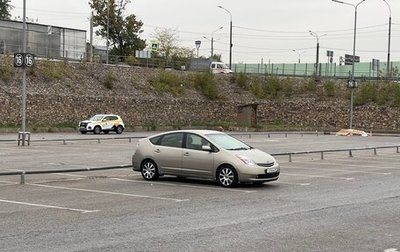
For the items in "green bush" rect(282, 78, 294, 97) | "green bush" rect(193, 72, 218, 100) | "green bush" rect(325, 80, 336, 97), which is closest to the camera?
"green bush" rect(193, 72, 218, 100)

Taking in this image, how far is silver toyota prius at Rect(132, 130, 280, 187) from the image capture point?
15.4 m

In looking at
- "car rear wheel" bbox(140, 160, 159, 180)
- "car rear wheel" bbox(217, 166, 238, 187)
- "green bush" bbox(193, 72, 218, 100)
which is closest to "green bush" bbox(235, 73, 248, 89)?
"green bush" bbox(193, 72, 218, 100)

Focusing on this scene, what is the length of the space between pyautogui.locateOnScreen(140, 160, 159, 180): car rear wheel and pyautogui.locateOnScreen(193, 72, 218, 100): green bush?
53.9 metres

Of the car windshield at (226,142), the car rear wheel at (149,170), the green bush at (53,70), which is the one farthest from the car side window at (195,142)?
the green bush at (53,70)

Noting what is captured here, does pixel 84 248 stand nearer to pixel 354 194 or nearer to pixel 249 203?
pixel 249 203

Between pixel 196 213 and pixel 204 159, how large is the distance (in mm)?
4602

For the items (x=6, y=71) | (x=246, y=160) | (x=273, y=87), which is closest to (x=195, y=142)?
(x=246, y=160)

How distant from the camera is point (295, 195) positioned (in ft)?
46.5

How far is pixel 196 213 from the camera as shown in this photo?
11.4m

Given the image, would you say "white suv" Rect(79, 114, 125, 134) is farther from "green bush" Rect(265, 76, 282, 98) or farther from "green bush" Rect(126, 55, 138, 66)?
"green bush" Rect(265, 76, 282, 98)

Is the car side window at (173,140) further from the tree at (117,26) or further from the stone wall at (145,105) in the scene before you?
the tree at (117,26)

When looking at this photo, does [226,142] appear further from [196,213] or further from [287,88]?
[287,88]

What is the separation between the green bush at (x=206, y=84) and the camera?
70.8 m

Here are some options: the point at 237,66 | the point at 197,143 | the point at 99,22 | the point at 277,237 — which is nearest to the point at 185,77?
the point at 99,22
